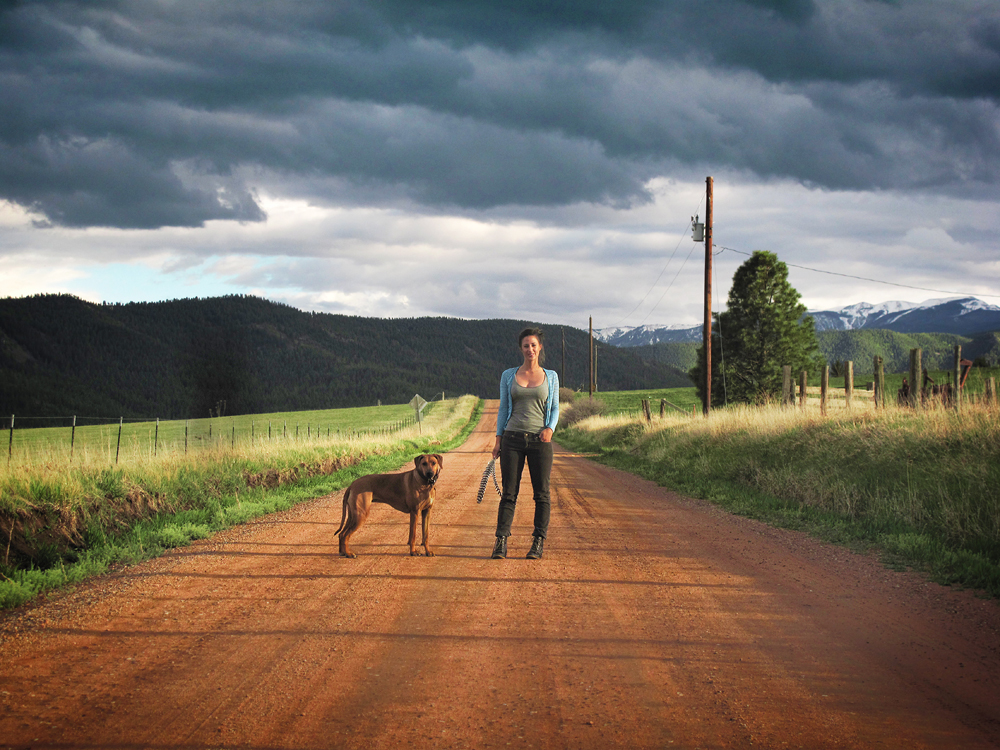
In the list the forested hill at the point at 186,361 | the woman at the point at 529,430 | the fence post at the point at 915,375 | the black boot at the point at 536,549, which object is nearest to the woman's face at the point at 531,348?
the woman at the point at 529,430

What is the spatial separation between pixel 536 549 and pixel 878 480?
5.72 metres

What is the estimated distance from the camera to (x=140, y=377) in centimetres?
14125

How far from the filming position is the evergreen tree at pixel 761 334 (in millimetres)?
40000

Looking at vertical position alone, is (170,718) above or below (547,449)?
below

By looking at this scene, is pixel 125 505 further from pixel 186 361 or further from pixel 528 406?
pixel 186 361

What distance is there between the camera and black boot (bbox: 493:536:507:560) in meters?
6.45

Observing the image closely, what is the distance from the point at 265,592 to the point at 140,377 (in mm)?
156781

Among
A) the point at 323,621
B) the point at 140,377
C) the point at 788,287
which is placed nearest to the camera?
the point at 323,621

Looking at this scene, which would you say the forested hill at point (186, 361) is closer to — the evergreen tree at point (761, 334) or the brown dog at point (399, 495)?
the evergreen tree at point (761, 334)

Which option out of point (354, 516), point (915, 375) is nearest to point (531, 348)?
point (354, 516)

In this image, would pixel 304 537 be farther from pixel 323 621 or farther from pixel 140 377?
pixel 140 377

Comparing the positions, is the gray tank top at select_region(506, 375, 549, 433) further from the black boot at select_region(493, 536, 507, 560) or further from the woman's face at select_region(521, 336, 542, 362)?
the black boot at select_region(493, 536, 507, 560)

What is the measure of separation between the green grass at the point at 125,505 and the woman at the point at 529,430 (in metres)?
3.77

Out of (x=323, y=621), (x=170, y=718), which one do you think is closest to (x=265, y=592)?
(x=323, y=621)
